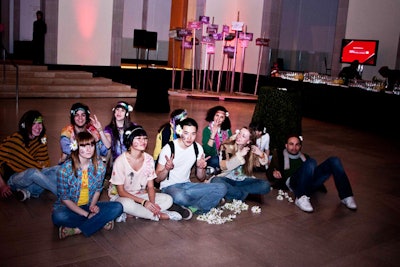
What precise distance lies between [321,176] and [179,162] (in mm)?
1674

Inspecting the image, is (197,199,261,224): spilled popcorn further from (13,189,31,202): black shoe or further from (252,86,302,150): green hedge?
(252,86,302,150): green hedge

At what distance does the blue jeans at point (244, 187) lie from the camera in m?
4.95

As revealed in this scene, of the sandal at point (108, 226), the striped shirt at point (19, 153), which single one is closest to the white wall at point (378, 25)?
the striped shirt at point (19, 153)

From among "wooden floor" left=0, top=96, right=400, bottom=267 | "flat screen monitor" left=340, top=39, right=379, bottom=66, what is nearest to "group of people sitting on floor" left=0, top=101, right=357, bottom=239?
"wooden floor" left=0, top=96, right=400, bottom=267

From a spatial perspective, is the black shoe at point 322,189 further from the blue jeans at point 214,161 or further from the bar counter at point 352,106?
the bar counter at point 352,106

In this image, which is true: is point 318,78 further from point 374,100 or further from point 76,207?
point 76,207

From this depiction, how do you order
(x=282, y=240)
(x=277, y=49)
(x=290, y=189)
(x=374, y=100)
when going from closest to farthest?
(x=282, y=240)
(x=290, y=189)
(x=374, y=100)
(x=277, y=49)

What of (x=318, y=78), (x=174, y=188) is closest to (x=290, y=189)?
(x=174, y=188)

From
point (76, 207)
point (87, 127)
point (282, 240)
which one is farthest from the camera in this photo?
point (87, 127)

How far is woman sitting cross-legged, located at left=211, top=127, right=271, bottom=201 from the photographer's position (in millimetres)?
4828

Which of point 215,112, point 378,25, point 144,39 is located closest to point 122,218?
point 215,112

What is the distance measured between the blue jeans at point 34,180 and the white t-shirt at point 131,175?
2.37ft

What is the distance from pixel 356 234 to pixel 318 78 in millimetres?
8671

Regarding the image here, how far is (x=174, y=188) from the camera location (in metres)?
4.52
